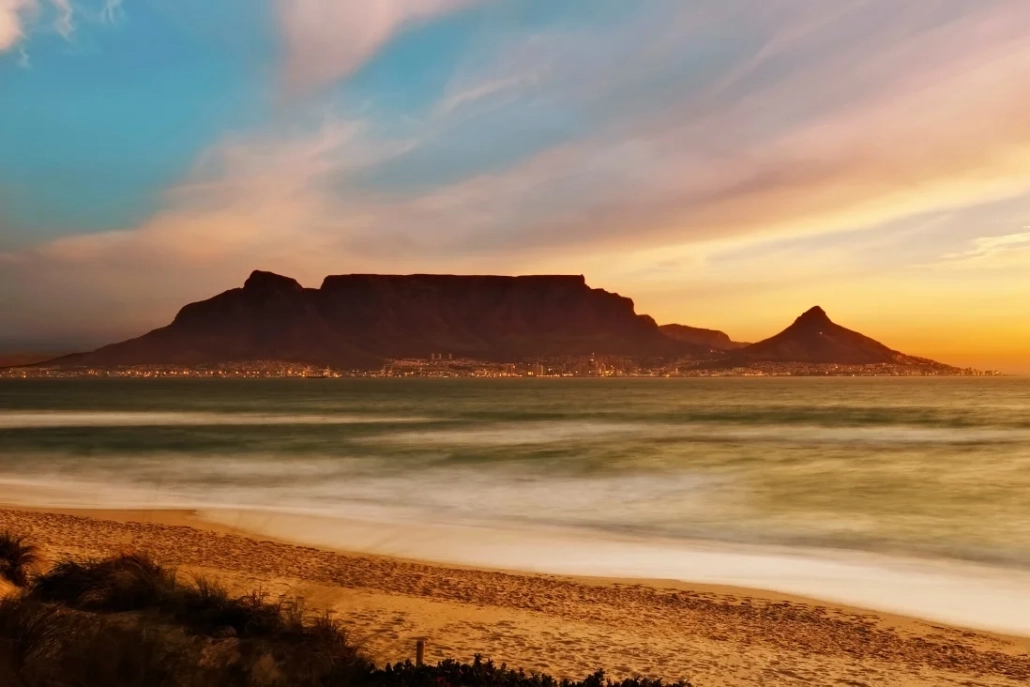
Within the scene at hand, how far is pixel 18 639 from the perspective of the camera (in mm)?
7527

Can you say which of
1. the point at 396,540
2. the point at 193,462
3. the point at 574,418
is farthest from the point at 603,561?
the point at 574,418

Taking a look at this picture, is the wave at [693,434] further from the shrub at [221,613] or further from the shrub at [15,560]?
the shrub at [221,613]

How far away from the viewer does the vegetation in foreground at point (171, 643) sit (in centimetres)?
684

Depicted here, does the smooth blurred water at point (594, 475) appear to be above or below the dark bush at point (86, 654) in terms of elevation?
below

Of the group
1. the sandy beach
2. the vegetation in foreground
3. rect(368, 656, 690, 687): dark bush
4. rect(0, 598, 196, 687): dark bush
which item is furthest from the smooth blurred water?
rect(0, 598, 196, 687): dark bush

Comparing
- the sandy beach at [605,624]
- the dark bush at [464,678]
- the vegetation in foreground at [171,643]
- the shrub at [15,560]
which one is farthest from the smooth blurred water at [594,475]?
the vegetation in foreground at [171,643]

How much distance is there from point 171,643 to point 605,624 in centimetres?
602

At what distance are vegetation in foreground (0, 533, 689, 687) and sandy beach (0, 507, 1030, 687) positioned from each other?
3.70ft

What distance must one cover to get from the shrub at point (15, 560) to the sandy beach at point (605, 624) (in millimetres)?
1500

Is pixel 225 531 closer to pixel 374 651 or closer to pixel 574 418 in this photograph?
pixel 374 651

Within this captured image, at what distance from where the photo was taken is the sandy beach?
32.1ft

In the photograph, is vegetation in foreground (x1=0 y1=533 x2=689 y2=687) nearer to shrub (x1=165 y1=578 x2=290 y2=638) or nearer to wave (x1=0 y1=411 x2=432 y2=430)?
shrub (x1=165 y1=578 x2=290 y2=638)

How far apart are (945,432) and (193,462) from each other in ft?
213

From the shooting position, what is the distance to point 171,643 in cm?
765
